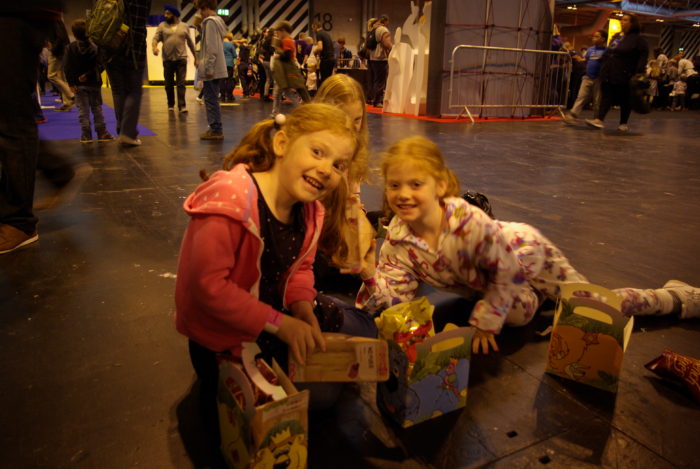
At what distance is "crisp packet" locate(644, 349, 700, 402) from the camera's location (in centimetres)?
141

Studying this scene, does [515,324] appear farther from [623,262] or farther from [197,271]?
[197,271]

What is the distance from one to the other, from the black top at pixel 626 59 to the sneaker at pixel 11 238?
7.52 m

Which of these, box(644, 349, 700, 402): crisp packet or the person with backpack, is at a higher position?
the person with backpack

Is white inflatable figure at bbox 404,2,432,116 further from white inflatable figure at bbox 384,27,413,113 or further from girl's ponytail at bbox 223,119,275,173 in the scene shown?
girl's ponytail at bbox 223,119,275,173

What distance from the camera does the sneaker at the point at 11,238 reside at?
7.86 feet

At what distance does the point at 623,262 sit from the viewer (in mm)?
2400

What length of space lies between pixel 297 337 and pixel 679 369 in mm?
1088

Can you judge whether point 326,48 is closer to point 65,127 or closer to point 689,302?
Result: point 65,127

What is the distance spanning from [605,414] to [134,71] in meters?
4.88

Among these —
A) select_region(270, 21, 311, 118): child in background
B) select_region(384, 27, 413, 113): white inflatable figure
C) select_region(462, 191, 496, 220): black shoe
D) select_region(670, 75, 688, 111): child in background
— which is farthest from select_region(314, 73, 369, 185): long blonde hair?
select_region(670, 75, 688, 111): child in background

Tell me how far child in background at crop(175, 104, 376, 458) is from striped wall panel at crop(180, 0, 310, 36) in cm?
1998

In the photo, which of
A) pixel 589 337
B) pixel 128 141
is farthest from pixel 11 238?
pixel 128 141

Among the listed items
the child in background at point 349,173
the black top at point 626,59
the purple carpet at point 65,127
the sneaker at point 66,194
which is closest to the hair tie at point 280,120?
the child in background at point 349,173

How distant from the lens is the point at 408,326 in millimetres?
1281
